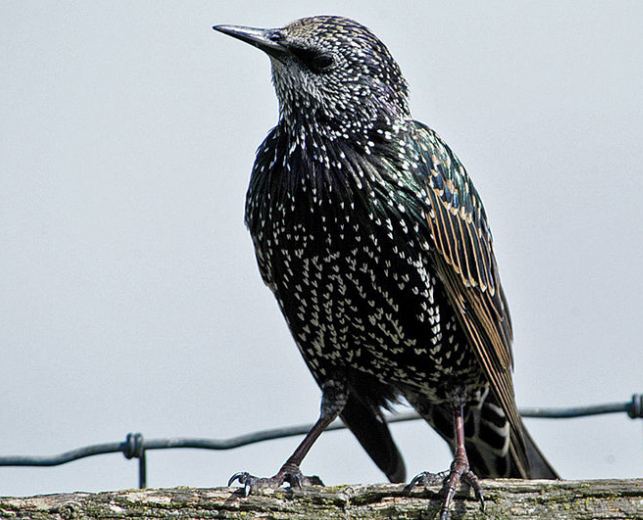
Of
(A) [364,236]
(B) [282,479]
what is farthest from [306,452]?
(A) [364,236]

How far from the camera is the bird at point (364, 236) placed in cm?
374

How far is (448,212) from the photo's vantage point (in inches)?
157

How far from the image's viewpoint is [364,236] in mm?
3705

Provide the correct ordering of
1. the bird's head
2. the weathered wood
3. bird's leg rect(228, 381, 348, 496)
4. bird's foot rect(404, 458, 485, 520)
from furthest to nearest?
1. the bird's head
2. bird's leg rect(228, 381, 348, 496)
3. bird's foot rect(404, 458, 485, 520)
4. the weathered wood

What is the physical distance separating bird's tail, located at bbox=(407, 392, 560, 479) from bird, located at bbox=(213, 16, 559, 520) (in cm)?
13

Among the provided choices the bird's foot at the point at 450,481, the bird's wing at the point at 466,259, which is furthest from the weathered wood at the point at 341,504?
the bird's wing at the point at 466,259

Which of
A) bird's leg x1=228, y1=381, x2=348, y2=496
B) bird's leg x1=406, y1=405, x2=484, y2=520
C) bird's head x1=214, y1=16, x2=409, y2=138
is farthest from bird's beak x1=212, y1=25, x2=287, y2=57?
bird's leg x1=406, y1=405, x2=484, y2=520

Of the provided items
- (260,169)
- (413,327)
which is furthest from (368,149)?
(413,327)

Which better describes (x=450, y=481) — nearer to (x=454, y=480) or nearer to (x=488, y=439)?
(x=454, y=480)

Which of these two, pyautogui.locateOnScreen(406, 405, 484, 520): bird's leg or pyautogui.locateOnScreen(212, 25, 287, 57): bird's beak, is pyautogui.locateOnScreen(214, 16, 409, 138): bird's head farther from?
pyautogui.locateOnScreen(406, 405, 484, 520): bird's leg

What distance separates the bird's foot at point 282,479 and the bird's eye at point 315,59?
1426 millimetres

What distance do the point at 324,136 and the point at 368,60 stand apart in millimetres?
366

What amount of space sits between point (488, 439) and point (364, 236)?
128cm

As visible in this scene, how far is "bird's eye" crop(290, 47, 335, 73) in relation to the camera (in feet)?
12.7
